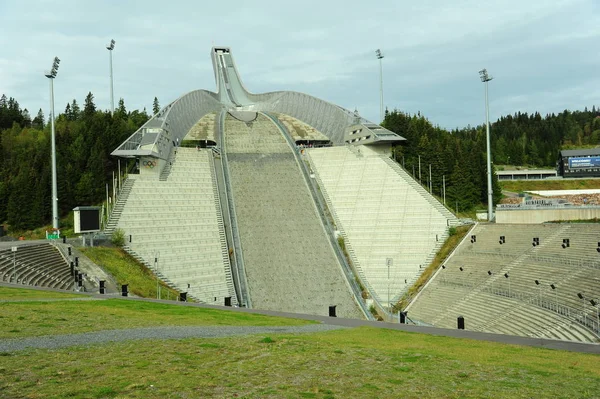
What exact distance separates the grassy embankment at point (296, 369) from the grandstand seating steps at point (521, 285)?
9.77 m

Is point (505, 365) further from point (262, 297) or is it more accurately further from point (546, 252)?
point (262, 297)

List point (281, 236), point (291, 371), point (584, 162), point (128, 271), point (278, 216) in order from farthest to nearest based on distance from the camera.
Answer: point (584, 162), point (278, 216), point (281, 236), point (128, 271), point (291, 371)

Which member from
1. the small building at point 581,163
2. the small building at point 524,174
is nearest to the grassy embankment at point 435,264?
the small building at point 581,163

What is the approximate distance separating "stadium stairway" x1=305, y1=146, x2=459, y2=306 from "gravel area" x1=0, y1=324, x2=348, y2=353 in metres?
18.7

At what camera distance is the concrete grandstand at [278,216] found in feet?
111

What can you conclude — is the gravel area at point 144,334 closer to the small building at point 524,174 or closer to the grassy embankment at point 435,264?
the grassy embankment at point 435,264

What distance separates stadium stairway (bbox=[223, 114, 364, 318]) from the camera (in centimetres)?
3297

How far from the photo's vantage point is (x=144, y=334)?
37.2 ft

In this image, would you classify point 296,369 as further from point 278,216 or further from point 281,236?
point 278,216

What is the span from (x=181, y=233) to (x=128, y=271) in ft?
24.5

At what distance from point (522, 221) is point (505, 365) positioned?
29.2m

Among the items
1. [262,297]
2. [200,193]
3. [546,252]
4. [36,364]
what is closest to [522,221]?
[546,252]

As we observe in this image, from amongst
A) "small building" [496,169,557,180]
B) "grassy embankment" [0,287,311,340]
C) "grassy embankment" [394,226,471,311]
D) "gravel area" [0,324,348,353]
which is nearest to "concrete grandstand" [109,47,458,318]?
"grassy embankment" [394,226,471,311]

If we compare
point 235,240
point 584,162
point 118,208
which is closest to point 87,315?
point 118,208
